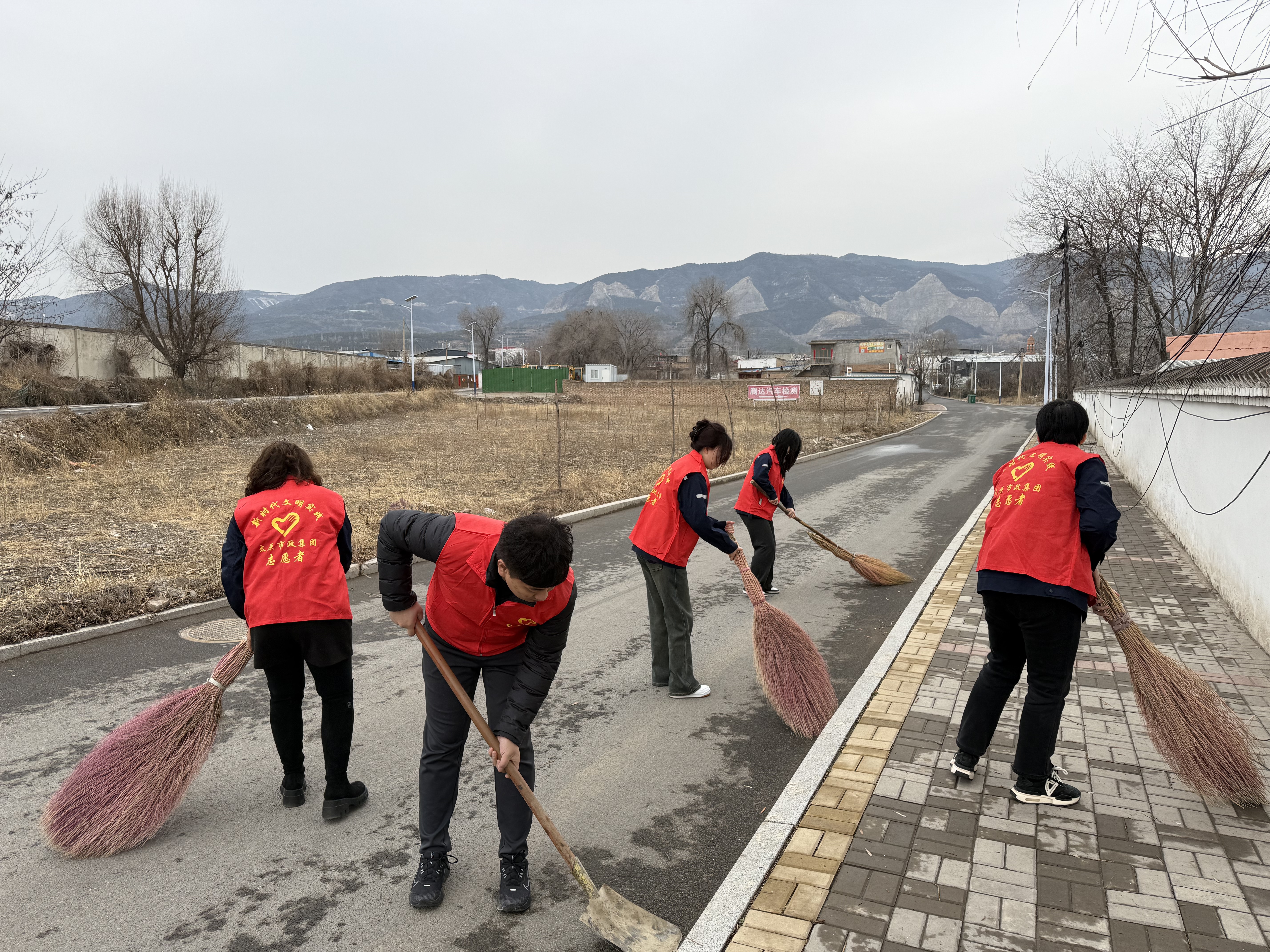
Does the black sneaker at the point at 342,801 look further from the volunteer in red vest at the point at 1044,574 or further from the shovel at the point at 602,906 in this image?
the volunteer in red vest at the point at 1044,574

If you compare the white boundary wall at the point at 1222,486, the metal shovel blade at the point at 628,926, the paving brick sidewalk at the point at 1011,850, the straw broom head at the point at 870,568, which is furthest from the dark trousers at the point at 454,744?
the white boundary wall at the point at 1222,486

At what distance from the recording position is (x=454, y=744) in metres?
2.96

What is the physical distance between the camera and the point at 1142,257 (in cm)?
2403

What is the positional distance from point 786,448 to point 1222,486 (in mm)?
4209

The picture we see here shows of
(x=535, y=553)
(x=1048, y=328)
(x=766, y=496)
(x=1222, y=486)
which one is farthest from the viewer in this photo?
(x=1048, y=328)

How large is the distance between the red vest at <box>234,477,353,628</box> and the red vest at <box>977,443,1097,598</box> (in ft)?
9.43

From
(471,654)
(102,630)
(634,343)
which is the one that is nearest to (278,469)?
(471,654)

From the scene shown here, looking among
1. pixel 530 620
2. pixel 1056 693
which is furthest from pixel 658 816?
pixel 1056 693

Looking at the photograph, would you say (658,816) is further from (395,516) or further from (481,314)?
(481,314)

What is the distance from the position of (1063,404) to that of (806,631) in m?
3.10

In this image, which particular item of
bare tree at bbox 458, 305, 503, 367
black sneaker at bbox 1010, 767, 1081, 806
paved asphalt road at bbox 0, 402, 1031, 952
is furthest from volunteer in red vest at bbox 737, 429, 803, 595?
bare tree at bbox 458, 305, 503, 367

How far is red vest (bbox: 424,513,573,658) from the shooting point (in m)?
2.72

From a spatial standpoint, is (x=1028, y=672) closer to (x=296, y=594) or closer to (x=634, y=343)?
(x=296, y=594)

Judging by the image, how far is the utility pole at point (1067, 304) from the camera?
21.6 metres
